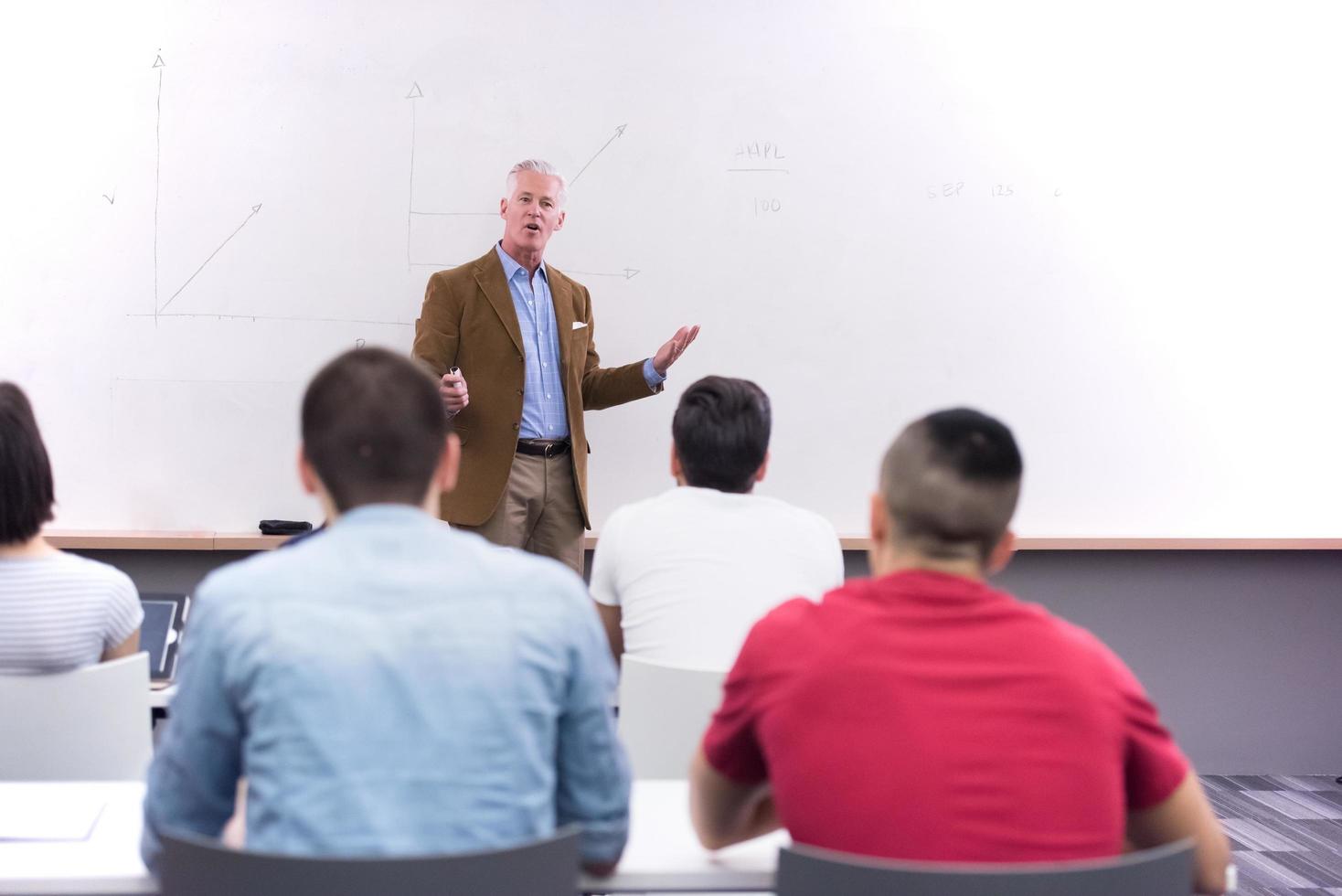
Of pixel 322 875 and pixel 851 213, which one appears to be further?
pixel 851 213

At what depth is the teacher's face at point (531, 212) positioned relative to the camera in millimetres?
3414

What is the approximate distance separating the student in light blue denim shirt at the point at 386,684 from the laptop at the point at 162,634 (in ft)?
3.82

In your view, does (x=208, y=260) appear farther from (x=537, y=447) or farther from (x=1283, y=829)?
(x=1283, y=829)

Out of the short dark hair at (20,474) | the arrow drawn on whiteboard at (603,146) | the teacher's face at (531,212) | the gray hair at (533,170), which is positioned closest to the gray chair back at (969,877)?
the short dark hair at (20,474)

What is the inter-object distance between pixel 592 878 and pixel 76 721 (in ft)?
2.78

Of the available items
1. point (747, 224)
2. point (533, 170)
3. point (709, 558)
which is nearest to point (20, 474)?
point (709, 558)

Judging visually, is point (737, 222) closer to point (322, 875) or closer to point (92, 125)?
point (92, 125)

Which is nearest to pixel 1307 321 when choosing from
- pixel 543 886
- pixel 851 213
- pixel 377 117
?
pixel 851 213

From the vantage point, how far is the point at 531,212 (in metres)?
3.41

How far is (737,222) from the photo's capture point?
370 cm

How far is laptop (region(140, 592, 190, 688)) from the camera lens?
2227mm

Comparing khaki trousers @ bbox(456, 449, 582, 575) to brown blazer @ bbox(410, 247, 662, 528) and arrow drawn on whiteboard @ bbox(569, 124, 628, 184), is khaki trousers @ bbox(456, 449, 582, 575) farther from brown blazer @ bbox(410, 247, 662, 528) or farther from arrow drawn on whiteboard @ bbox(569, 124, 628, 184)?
arrow drawn on whiteboard @ bbox(569, 124, 628, 184)

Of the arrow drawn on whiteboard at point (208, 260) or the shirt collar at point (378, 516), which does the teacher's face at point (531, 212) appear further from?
the shirt collar at point (378, 516)

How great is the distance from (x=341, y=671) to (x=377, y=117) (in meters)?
2.80
